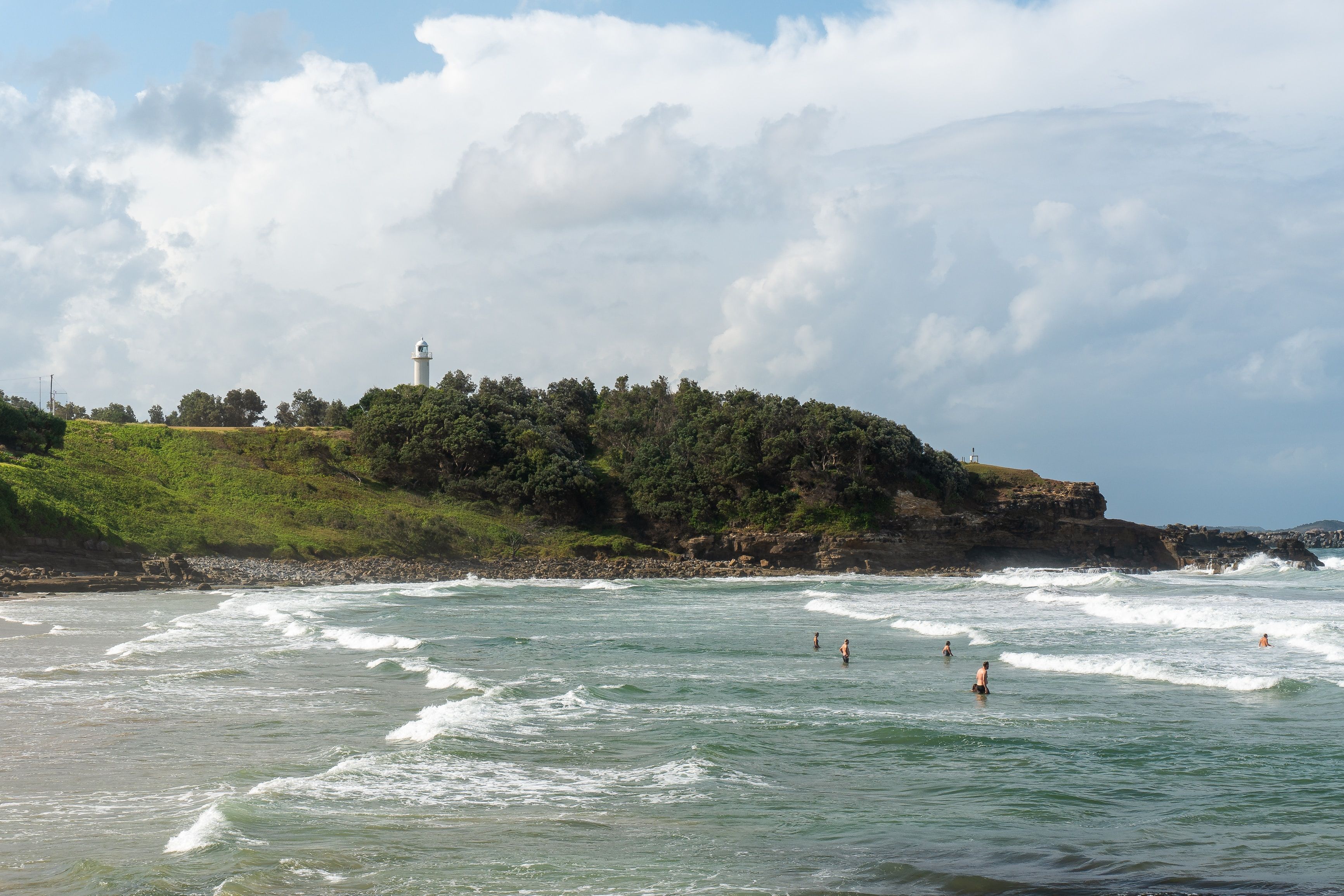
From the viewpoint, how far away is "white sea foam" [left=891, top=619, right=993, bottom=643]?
2997 centimetres

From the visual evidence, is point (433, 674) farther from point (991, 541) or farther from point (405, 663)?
point (991, 541)

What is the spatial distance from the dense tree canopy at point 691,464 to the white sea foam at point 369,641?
40843 mm

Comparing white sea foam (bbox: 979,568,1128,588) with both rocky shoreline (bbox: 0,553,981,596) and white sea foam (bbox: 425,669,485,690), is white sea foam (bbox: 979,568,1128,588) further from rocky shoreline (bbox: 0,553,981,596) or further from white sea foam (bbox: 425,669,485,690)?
white sea foam (bbox: 425,669,485,690)

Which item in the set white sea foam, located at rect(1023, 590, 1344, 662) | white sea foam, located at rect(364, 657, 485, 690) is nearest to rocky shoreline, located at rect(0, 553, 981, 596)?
white sea foam, located at rect(1023, 590, 1344, 662)

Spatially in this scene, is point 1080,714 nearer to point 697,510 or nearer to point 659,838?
point 659,838

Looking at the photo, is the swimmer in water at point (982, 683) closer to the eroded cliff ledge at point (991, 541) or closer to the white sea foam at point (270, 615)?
the white sea foam at point (270, 615)

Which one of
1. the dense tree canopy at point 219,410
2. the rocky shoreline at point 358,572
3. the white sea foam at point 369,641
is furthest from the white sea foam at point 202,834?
the dense tree canopy at point 219,410

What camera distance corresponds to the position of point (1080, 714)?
18641 mm

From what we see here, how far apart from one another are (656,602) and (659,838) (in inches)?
1265

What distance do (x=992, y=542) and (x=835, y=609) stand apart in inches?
1418

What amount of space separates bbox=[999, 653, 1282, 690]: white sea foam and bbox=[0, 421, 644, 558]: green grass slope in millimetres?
43241

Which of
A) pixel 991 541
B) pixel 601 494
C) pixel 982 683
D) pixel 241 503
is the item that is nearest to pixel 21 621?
pixel 982 683

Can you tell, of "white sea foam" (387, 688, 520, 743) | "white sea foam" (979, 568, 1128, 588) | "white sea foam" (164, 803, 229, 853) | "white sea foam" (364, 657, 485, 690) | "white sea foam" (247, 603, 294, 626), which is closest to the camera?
"white sea foam" (164, 803, 229, 853)

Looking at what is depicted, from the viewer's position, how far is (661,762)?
15000 millimetres
